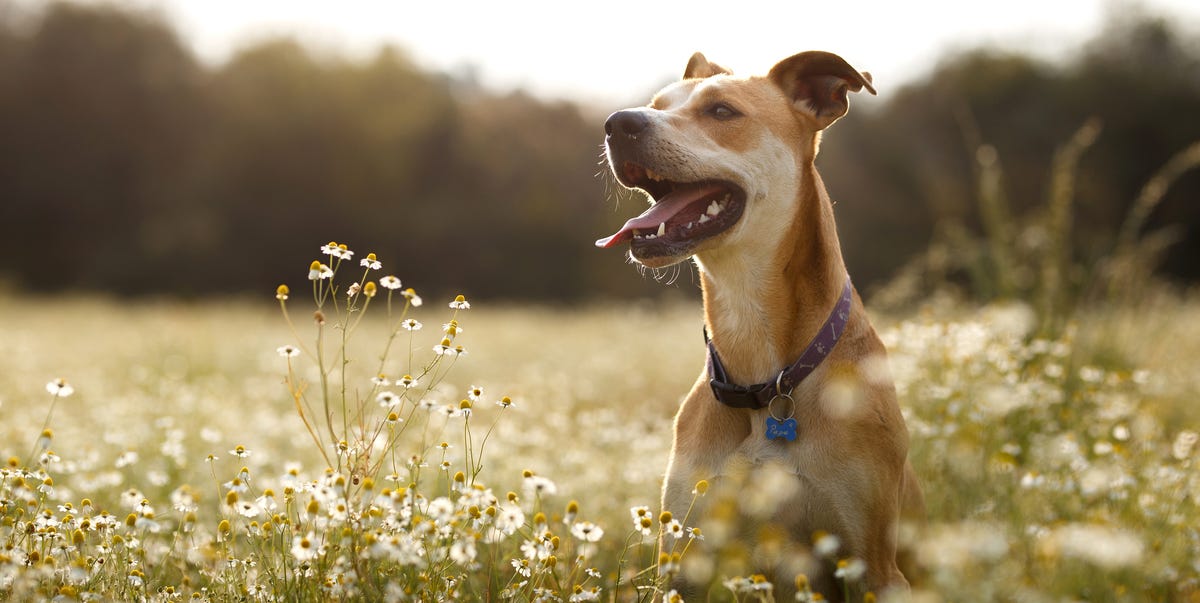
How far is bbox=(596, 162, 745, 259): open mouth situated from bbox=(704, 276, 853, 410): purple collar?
0.52 metres

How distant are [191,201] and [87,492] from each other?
889 inches

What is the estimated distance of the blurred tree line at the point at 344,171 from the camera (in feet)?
83.2

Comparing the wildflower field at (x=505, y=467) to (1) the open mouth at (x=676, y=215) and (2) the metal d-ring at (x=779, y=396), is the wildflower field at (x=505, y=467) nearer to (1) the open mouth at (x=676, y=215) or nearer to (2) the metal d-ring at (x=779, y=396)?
(2) the metal d-ring at (x=779, y=396)

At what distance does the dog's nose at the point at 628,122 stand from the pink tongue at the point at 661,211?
30 centimetres

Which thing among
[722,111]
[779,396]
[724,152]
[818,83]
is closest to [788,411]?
[779,396]

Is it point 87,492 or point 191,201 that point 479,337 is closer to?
point 87,492

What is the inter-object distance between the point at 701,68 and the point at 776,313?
1416 millimetres

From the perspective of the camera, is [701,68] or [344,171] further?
[344,171]

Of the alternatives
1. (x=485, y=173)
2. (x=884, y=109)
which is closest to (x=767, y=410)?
(x=485, y=173)

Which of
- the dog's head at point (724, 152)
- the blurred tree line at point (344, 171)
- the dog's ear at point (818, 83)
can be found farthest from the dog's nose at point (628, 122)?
the blurred tree line at point (344, 171)

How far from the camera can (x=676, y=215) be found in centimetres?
359

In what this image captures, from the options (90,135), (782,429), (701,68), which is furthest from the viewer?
(90,135)

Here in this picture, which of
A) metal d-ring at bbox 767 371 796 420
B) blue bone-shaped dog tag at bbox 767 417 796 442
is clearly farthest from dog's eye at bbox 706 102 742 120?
blue bone-shaped dog tag at bbox 767 417 796 442

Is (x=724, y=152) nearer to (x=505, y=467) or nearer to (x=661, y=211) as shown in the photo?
(x=661, y=211)
